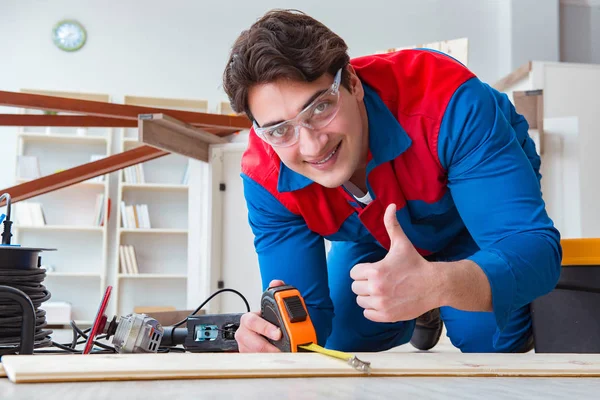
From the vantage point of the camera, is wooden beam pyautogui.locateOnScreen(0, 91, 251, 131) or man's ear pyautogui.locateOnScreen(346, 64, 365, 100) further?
wooden beam pyautogui.locateOnScreen(0, 91, 251, 131)

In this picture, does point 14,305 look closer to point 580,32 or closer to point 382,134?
point 382,134

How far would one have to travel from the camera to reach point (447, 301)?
3.15ft

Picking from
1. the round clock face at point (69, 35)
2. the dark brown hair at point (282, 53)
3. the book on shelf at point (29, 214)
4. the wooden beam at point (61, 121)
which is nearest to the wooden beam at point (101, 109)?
the wooden beam at point (61, 121)

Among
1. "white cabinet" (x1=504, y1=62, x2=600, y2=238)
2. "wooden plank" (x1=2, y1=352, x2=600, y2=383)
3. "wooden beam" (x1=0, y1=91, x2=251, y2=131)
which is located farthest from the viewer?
"white cabinet" (x1=504, y1=62, x2=600, y2=238)

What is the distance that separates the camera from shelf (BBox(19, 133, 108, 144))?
20.2ft

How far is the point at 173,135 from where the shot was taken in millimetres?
2568

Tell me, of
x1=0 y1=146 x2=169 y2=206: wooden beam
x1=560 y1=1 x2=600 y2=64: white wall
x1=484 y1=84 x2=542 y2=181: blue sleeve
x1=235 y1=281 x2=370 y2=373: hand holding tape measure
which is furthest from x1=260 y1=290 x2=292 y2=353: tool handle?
x1=560 y1=1 x2=600 y2=64: white wall

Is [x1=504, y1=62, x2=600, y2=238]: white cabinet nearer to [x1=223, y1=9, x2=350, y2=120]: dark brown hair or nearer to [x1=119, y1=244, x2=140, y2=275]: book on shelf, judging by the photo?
[x1=223, y1=9, x2=350, y2=120]: dark brown hair

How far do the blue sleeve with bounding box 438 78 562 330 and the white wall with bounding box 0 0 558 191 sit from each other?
5.52m

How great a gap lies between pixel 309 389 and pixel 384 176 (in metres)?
0.73

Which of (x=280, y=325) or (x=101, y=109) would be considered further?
(x=101, y=109)

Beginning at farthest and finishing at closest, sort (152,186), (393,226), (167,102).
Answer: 1. (167,102)
2. (152,186)
3. (393,226)

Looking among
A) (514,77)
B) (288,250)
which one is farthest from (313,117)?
(514,77)

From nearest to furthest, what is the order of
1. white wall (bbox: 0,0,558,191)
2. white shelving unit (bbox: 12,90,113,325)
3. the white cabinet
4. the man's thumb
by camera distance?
the man's thumb → the white cabinet → white shelving unit (bbox: 12,90,113,325) → white wall (bbox: 0,0,558,191)
